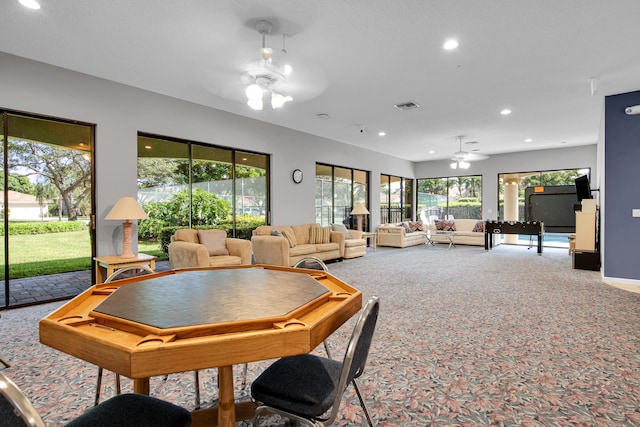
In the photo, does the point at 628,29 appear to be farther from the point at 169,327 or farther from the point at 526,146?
the point at 526,146

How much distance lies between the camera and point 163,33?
11.1 feet

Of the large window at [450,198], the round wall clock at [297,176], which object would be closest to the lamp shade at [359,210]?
the round wall clock at [297,176]

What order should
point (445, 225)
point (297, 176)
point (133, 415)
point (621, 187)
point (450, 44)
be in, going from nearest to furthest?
point (133, 415)
point (450, 44)
point (621, 187)
point (297, 176)
point (445, 225)

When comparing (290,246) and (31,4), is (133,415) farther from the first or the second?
(290,246)

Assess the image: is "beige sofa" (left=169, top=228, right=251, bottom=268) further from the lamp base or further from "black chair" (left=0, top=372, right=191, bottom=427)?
"black chair" (left=0, top=372, right=191, bottom=427)

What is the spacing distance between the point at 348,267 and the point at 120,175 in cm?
416

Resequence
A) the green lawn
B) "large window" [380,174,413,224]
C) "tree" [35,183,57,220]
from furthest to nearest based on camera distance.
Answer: "large window" [380,174,413,224] → "tree" [35,183,57,220] → the green lawn

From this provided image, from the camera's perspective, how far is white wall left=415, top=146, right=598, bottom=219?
30.5 ft

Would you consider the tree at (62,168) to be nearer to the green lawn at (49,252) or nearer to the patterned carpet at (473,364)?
the green lawn at (49,252)

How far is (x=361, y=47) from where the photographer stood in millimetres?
3684

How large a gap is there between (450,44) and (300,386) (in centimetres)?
364

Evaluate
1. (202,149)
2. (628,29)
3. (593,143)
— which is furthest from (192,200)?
(593,143)

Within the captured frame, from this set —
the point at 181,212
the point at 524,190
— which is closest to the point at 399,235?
the point at 524,190

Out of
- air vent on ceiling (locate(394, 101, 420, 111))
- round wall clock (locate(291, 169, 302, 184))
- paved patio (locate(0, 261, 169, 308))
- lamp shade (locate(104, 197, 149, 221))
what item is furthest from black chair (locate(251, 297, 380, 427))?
round wall clock (locate(291, 169, 302, 184))
